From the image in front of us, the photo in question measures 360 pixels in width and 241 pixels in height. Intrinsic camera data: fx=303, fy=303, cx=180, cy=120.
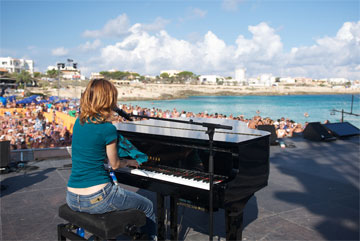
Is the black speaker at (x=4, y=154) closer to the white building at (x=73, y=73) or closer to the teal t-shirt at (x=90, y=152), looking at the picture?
the teal t-shirt at (x=90, y=152)

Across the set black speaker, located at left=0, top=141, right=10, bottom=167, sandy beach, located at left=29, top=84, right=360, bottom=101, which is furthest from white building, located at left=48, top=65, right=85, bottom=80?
black speaker, located at left=0, top=141, right=10, bottom=167

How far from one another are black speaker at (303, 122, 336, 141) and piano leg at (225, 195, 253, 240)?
9783 millimetres

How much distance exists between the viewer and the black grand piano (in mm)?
2775

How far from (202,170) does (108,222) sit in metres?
1.05

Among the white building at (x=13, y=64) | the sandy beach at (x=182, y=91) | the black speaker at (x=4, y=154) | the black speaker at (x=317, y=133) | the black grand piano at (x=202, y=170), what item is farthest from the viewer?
the white building at (x=13, y=64)

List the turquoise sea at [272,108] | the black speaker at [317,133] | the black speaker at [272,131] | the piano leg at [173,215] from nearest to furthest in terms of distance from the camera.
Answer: the piano leg at [173,215] → the black speaker at [272,131] → the black speaker at [317,133] → the turquoise sea at [272,108]

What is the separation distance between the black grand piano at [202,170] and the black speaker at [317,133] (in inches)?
367

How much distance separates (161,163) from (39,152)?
6503 millimetres

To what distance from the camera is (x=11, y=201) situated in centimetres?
537

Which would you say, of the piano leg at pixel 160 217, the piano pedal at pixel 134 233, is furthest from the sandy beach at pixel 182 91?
the piano pedal at pixel 134 233

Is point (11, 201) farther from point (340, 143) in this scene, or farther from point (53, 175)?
point (340, 143)

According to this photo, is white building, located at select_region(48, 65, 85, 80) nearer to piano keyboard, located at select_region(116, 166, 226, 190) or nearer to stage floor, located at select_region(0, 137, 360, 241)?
stage floor, located at select_region(0, 137, 360, 241)

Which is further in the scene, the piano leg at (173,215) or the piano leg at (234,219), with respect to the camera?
the piano leg at (173,215)

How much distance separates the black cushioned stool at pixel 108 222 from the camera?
8.18ft
